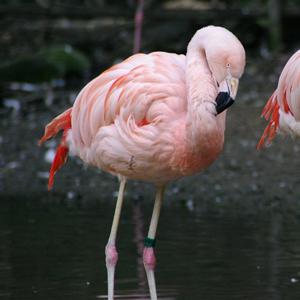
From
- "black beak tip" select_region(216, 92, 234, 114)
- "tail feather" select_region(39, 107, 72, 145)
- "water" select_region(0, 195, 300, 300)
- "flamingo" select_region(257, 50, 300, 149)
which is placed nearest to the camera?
"black beak tip" select_region(216, 92, 234, 114)

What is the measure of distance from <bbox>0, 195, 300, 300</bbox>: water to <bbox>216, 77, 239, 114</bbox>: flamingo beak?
1212mm

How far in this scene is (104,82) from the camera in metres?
5.45

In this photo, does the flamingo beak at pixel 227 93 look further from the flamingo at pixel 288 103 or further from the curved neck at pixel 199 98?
the flamingo at pixel 288 103

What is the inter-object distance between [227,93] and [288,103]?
154cm

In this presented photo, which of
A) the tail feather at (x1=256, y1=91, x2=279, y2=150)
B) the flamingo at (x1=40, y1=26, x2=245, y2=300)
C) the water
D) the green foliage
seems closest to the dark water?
the water

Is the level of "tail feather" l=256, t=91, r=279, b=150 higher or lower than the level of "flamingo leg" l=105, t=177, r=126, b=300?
higher

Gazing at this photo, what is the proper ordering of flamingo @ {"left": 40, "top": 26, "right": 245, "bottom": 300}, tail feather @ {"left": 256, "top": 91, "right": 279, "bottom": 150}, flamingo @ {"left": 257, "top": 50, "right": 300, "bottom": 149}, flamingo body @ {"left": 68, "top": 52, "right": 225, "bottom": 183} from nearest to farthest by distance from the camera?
flamingo @ {"left": 40, "top": 26, "right": 245, "bottom": 300} → flamingo body @ {"left": 68, "top": 52, "right": 225, "bottom": 183} → flamingo @ {"left": 257, "top": 50, "right": 300, "bottom": 149} → tail feather @ {"left": 256, "top": 91, "right": 279, "bottom": 150}

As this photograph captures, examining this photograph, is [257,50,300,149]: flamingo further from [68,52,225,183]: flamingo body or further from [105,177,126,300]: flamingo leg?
[105,177,126,300]: flamingo leg

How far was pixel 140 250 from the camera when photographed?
21.1 feet

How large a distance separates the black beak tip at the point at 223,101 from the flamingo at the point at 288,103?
4.67 feet

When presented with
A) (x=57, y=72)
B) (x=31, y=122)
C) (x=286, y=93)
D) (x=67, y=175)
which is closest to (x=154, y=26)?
(x=57, y=72)

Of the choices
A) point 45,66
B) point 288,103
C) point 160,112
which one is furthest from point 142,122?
point 45,66

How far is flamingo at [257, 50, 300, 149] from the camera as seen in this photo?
5.98 metres

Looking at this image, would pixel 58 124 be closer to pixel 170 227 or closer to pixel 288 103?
pixel 288 103
